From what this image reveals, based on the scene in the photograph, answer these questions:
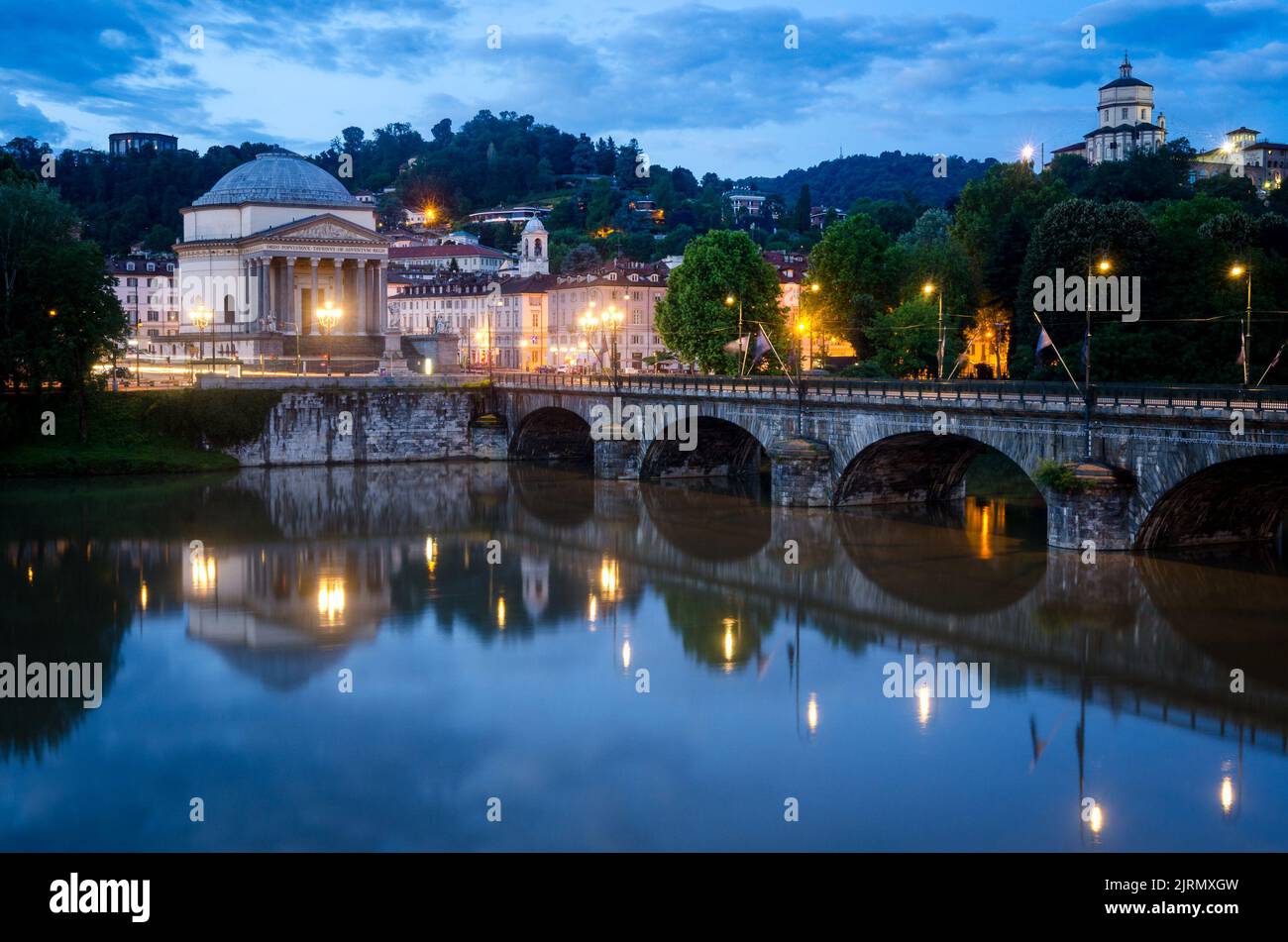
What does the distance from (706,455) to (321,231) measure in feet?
136

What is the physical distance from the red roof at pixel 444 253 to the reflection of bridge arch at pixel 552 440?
10401 centimetres

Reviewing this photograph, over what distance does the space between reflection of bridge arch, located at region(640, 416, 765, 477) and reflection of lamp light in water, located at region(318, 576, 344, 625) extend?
68.8ft

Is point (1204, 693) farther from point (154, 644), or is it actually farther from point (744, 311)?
point (744, 311)

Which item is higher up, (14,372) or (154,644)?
(14,372)

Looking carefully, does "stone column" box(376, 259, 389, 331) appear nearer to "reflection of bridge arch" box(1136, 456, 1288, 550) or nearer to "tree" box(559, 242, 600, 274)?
"tree" box(559, 242, 600, 274)

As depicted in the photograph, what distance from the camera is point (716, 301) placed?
7688 cm

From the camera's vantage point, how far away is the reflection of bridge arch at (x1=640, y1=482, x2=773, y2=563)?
40938mm

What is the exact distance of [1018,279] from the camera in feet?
236

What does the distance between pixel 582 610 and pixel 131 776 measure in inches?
525

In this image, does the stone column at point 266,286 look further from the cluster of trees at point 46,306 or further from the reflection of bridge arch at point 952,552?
the reflection of bridge arch at point 952,552

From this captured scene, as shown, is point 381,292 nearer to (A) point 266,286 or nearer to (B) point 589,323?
(A) point 266,286

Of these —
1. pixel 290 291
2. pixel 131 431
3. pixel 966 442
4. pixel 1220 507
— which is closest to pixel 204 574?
pixel 966 442

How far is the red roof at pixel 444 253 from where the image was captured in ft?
553
